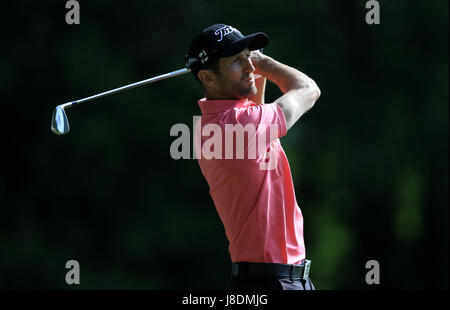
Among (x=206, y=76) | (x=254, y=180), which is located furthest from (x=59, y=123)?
(x=254, y=180)

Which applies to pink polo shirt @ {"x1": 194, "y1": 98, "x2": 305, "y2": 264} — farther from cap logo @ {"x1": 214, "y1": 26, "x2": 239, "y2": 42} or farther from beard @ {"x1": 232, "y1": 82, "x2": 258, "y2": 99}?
cap logo @ {"x1": 214, "y1": 26, "x2": 239, "y2": 42}

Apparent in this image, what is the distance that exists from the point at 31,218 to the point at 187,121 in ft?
7.59

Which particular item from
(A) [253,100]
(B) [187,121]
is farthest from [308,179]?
(A) [253,100]

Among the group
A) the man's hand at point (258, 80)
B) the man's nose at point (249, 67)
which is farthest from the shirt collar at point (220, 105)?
the man's hand at point (258, 80)

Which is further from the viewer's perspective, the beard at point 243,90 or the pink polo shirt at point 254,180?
the beard at point 243,90

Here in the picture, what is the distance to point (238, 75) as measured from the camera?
10.4 feet

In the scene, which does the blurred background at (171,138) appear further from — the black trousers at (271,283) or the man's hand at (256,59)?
Result: the black trousers at (271,283)

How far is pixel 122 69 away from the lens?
367 inches

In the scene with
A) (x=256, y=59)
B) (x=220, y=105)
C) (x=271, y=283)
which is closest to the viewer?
(x=271, y=283)

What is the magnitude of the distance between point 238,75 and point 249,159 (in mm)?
361

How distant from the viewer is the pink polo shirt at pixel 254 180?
300 cm

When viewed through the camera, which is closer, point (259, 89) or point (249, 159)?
point (249, 159)

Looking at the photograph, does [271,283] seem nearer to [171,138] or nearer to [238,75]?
[238,75]
